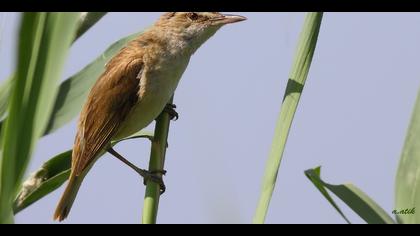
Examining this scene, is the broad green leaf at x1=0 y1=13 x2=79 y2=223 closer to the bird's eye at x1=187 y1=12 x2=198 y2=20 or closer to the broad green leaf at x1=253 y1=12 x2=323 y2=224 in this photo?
the broad green leaf at x1=253 y1=12 x2=323 y2=224

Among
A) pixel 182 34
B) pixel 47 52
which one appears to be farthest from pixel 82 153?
pixel 47 52

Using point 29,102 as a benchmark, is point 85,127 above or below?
above

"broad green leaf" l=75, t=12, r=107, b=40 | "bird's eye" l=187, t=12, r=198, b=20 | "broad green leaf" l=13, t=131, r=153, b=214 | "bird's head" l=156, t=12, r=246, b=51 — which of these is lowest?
"broad green leaf" l=13, t=131, r=153, b=214

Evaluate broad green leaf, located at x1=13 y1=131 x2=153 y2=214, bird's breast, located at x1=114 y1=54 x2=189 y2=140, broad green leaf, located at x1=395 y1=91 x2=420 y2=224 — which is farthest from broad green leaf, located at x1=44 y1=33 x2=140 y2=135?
broad green leaf, located at x1=395 y1=91 x2=420 y2=224

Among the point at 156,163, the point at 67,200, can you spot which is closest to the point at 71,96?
the point at 156,163

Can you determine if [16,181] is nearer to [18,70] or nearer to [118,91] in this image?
[18,70]

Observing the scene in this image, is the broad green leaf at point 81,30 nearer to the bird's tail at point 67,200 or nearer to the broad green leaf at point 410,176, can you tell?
the bird's tail at point 67,200
